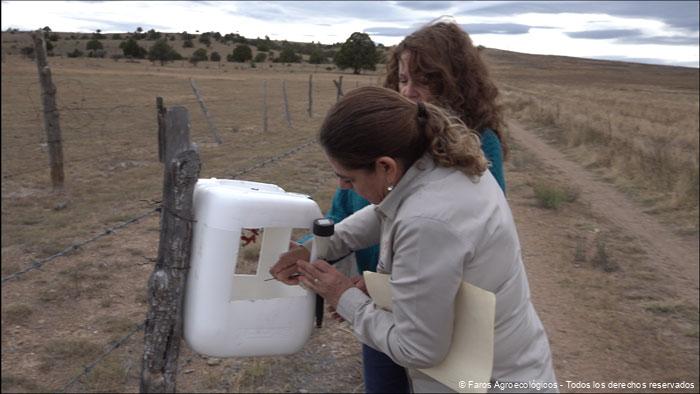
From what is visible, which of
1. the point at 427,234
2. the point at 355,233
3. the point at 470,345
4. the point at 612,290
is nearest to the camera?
the point at 427,234

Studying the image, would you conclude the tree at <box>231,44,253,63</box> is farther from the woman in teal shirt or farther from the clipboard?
the clipboard

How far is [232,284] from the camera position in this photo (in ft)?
6.26

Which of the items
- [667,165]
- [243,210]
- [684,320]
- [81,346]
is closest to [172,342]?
[243,210]

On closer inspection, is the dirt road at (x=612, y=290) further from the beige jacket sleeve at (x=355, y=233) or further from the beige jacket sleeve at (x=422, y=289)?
the beige jacket sleeve at (x=422, y=289)

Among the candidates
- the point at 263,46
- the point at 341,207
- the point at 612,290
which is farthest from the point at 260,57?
the point at 341,207

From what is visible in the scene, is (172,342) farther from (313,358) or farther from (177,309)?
(313,358)

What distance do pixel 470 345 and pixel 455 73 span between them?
1.09 meters

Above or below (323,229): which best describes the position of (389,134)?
above

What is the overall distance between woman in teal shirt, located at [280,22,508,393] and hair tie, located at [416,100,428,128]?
0.59 m

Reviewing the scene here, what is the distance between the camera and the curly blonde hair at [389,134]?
145cm

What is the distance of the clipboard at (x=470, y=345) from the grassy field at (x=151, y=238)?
108 centimetres

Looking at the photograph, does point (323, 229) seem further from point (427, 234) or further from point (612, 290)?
point (612, 290)

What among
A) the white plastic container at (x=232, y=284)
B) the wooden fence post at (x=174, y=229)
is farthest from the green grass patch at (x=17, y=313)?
the white plastic container at (x=232, y=284)

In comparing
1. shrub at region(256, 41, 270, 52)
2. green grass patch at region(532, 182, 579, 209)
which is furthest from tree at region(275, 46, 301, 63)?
green grass patch at region(532, 182, 579, 209)
